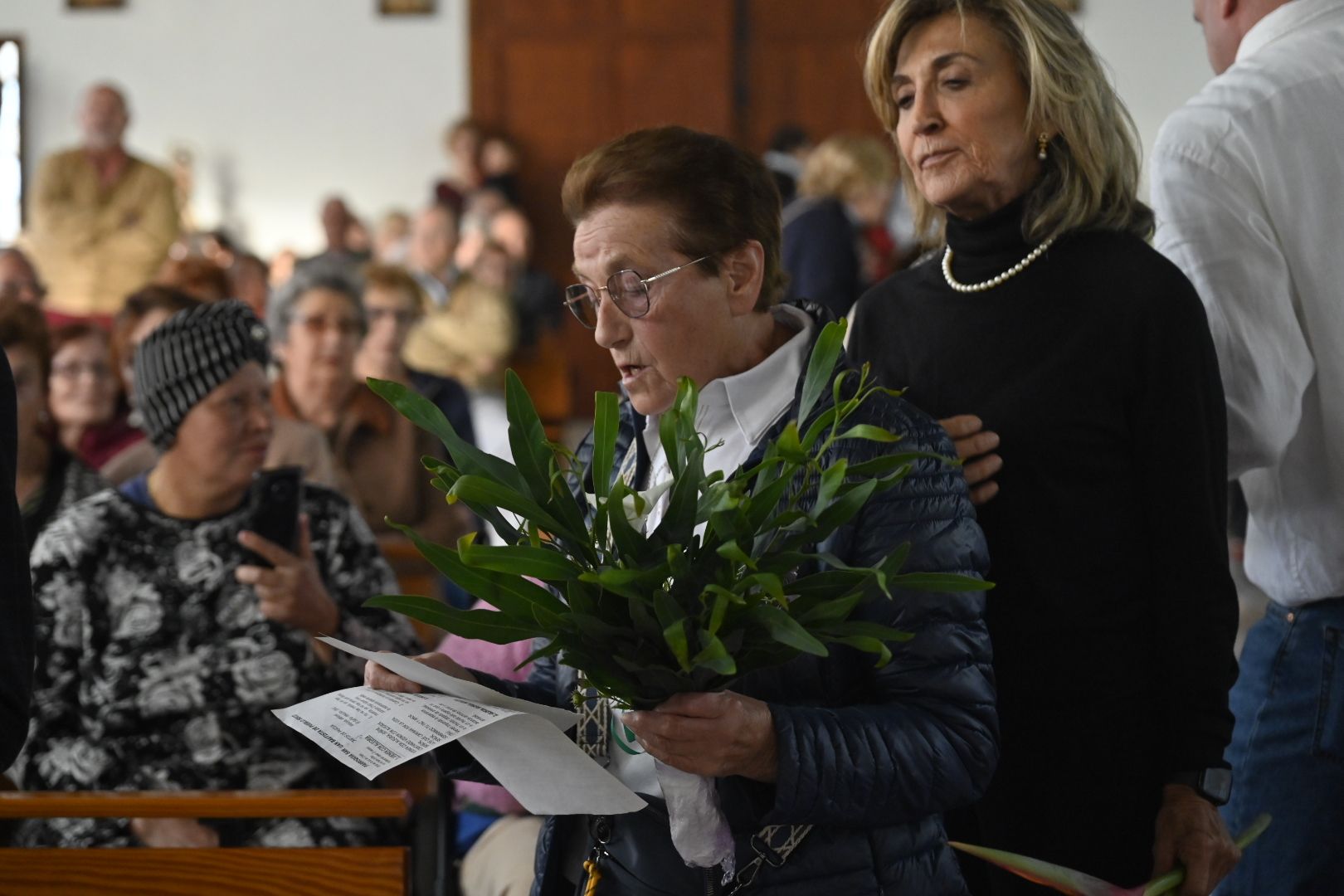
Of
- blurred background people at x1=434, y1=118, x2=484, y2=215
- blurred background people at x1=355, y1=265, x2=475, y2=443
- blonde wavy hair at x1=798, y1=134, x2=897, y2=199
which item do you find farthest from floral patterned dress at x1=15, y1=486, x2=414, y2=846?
blurred background people at x1=434, y1=118, x2=484, y2=215

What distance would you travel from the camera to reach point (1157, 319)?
1891 mm

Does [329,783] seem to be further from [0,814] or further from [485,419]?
[485,419]

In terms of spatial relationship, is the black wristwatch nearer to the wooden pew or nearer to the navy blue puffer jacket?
the navy blue puffer jacket

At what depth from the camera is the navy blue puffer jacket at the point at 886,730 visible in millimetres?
1553

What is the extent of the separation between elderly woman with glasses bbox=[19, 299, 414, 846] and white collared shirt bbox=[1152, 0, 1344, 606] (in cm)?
157

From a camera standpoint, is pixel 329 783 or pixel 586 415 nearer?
pixel 329 783

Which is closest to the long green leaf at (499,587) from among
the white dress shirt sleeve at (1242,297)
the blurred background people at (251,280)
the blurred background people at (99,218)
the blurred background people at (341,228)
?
the white dress shirt sleeve at (1242,297)

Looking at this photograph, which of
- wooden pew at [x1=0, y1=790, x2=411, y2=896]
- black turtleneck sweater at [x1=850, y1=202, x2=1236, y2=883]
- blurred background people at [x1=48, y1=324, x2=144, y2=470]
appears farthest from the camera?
blurred background people at [x1=48, y1=324, x2=144, y2=470]

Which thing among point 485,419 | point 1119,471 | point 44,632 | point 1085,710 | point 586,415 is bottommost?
point 586,415

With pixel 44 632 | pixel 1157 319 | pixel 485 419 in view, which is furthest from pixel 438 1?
pixel 1157 319

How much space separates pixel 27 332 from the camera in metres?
4.10

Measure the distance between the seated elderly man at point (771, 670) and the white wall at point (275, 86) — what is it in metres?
10.7

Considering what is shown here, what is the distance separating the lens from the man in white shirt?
6.57 feet

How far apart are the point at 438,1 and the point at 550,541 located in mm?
11414
